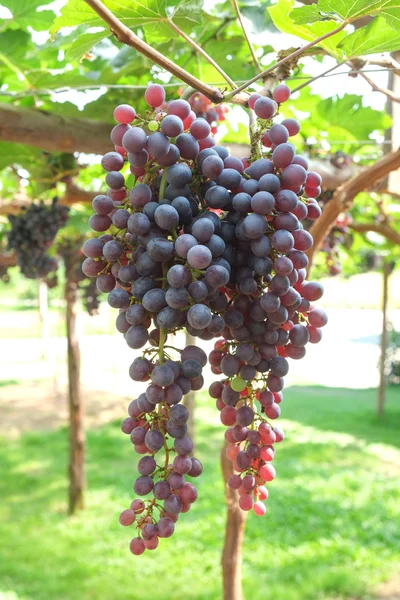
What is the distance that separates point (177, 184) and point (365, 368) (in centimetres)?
1677

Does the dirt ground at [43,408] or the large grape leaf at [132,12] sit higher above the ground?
the large grape leaf at [132,12]

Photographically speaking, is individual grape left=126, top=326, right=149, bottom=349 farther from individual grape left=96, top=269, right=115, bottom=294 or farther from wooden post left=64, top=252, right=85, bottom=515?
wooden post left=64, top=252, right=85, bottom=515

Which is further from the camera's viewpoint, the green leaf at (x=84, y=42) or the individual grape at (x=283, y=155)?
the green leaf at (x=84, y=42)

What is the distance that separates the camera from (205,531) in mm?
5152

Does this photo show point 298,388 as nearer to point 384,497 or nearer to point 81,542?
point 384,497

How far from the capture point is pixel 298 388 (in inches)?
516

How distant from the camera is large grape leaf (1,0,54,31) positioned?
6.12ft

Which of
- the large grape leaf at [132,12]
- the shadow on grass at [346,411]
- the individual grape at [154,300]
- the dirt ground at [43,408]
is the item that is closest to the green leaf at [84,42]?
the large grape leaf at [132,12]

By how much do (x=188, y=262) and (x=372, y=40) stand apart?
0.61m

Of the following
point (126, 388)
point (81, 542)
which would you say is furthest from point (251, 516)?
point (126, 388)

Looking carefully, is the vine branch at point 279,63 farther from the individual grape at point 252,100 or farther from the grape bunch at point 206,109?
the grape bunch at point 206,109

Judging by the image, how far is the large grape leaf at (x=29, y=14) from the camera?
1.86m

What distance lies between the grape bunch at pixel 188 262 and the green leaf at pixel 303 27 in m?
0.26

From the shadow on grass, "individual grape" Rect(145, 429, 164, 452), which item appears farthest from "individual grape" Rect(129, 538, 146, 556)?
the shadow on grass
